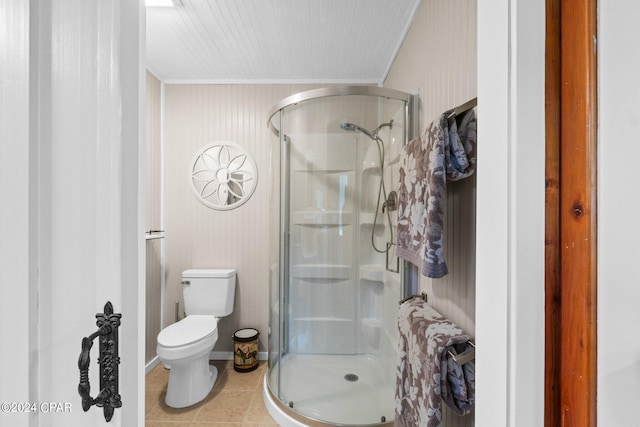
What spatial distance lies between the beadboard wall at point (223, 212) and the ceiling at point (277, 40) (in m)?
0.16

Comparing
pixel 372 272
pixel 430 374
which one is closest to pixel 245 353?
pixel 372 272

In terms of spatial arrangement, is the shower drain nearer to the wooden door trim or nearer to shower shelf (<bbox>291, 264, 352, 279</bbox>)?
shower shelf (<bbox>291, 264, 352, 279</bbox>)

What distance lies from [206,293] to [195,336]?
0.50m

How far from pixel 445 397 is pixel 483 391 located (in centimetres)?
43

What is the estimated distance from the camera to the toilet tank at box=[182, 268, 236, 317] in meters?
2.47

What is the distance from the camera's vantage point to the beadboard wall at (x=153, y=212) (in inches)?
96.5

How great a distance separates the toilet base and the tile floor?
41 millimetres

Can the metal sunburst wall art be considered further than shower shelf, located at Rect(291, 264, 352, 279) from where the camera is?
Yes

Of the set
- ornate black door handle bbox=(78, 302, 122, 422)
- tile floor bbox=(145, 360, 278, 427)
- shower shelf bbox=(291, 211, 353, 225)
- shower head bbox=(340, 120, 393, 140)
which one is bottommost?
tile floor bbox=(145, 360, 278, 427)

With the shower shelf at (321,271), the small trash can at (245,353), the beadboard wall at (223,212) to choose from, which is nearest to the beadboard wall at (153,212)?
the beadboard wall at (223,212)

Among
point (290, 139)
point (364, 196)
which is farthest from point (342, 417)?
point (290, 139)
